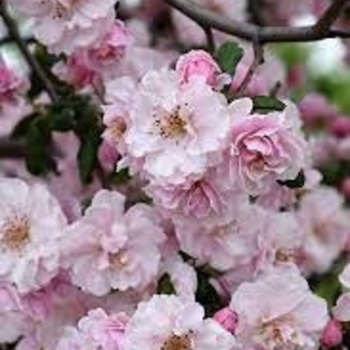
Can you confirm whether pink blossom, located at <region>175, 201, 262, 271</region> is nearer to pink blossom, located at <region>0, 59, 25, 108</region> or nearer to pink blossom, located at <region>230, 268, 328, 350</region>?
pink blossom, located at <region>230, 268, 328, 350</region>

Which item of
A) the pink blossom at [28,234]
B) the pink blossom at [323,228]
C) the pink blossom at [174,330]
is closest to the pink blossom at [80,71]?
the pink blossom at [28,234]

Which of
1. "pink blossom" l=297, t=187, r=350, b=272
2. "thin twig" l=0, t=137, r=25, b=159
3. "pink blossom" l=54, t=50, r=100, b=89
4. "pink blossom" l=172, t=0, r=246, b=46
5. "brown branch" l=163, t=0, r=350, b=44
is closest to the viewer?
"brown branch" l=163, t=0, r=350, b=44

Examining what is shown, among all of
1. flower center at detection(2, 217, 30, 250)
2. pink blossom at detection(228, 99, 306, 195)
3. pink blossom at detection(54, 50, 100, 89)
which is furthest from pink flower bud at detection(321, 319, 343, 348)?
pink blossom at detection(54, 50, 100, 89)

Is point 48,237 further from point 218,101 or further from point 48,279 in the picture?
point 218,101

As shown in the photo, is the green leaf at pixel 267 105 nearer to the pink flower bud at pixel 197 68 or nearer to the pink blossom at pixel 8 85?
the pink flower bud at pixel 197 68

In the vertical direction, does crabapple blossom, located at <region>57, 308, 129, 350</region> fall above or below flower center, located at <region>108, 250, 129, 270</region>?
above

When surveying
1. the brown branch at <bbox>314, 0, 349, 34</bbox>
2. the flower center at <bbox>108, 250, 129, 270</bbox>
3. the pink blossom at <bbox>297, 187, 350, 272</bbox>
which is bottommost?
the pink blossom at <bbox>297, 187, 350, 272</bbox>
